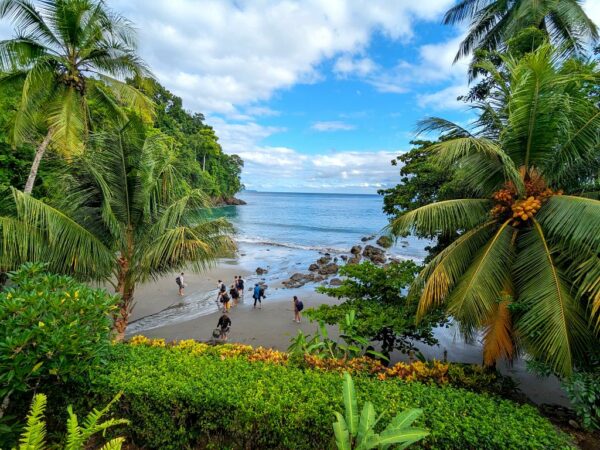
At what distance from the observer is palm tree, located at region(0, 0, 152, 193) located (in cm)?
818

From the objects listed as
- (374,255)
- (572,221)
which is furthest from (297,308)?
(374,255)

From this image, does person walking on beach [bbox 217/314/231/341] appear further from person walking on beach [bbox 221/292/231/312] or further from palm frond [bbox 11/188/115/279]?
palm frond [bbox 11/188/115/279]

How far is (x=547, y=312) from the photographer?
4457 millimetres

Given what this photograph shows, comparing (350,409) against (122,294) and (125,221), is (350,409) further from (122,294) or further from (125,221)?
(125,221)

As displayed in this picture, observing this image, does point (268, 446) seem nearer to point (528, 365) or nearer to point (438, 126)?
point (528, 365)

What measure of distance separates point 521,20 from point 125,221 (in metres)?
15.4

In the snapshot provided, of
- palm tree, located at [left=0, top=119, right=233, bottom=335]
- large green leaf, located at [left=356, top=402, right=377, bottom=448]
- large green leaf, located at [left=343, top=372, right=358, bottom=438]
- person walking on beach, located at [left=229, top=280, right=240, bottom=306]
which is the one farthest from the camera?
person walking on beach, located at [left=229, top=280, right=240, bottom=306]

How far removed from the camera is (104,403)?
3996 mm

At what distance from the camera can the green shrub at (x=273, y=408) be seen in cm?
340

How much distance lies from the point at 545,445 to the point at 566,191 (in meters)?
4.53

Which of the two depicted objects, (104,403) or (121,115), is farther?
(121,115)

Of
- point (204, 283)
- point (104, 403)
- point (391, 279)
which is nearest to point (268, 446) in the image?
point (104, 403)

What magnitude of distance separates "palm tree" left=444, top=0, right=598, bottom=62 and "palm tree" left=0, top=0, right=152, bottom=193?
14062 mm

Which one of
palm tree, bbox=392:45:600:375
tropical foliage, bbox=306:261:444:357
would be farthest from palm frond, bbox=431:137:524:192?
tropical foliage, bbox=306:261:444:357
